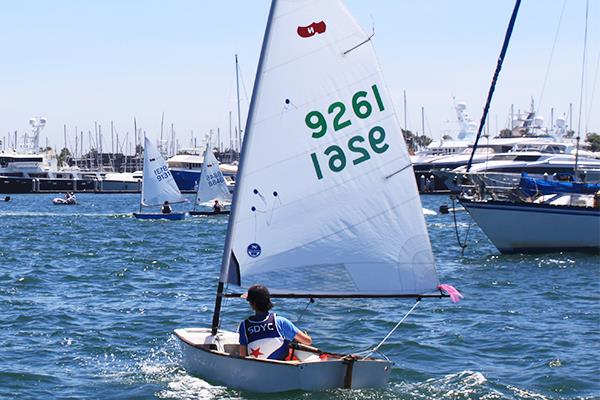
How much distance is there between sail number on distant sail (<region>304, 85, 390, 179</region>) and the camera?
41.4 feet

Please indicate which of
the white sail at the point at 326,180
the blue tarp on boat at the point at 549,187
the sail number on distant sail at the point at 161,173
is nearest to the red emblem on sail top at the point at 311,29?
the white sail at the point at 326,180

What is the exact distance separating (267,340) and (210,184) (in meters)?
48.7

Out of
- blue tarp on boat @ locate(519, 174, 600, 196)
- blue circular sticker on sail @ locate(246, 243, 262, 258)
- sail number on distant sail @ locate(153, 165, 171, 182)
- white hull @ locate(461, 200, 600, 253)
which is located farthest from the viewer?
sail number on distant sail @ locate(153, 165, 171, 182)

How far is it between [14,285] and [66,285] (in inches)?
46.4

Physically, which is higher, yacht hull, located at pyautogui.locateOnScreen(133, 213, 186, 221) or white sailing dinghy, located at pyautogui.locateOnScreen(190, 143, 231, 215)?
white sailing dinghy, located at pyautogui.locateOnScreen(190, 143, 231, 215)

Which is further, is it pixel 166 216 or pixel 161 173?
pixel 161 173

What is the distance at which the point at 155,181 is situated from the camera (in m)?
57.9

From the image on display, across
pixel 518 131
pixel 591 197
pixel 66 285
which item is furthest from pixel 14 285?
pixel 518 131

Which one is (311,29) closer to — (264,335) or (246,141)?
(246,141)

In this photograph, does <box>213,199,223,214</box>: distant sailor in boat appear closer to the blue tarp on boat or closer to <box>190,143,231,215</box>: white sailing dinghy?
<box>190,143,231,215</box>: white sailing dinghy

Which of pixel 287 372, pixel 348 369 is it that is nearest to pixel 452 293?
pixel 348 369

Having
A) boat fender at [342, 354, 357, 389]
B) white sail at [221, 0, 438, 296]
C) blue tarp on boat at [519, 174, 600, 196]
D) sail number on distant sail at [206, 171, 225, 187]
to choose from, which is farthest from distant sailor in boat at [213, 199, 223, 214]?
boat fender at [342, 354, 357, 389]

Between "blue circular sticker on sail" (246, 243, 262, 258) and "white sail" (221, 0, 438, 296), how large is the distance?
12mm

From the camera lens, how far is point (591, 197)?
31.4 metres
